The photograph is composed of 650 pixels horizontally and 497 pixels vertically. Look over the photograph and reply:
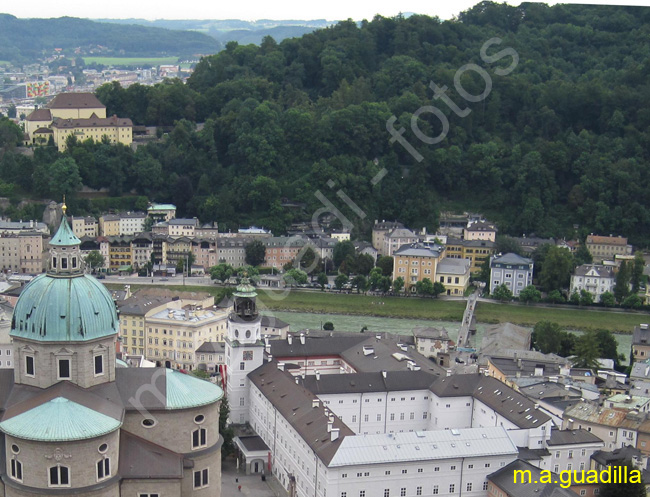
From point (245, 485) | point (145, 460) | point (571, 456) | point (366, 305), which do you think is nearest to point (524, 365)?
point (571, 456)

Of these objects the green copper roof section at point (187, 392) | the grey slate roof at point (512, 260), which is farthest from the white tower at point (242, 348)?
the grey slate roof at point (512, 260)

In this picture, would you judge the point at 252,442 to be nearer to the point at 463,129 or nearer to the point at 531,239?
the point at 531,239

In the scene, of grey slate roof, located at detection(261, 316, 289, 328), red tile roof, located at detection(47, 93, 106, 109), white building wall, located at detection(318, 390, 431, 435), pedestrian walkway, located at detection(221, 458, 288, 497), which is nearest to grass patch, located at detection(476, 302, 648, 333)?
grey slate roof, located at detection(261, 316, 289, 328)

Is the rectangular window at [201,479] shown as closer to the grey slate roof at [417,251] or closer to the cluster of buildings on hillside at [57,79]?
the grey slate roof at [417,251]

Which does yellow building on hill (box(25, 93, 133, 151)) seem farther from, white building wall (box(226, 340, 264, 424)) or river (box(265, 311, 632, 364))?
white building wall (box(226, 340, 264, 424))

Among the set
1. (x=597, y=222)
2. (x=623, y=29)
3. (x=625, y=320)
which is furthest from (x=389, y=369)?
(x=623, y=29)
